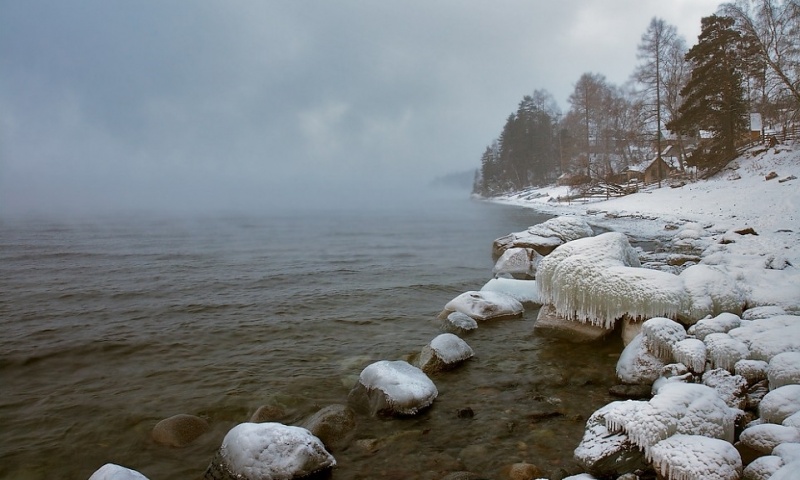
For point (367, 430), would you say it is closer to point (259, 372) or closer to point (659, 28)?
point (259, 372)

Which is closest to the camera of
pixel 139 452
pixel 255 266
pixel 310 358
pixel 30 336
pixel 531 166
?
pixel 139 452

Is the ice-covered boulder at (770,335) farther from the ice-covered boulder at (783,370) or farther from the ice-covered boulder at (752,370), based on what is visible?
the ice-covered boulder at (783,370)

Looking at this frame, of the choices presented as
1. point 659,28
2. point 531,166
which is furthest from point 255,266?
point 531,166

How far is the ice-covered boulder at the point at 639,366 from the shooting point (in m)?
6.65

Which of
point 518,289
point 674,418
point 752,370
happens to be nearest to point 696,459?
point 674,418

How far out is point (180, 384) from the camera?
7.59 m

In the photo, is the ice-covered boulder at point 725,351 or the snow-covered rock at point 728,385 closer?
the snow-covered rock at point 728,385

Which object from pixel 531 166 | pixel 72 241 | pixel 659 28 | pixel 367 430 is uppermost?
pixel 659 28

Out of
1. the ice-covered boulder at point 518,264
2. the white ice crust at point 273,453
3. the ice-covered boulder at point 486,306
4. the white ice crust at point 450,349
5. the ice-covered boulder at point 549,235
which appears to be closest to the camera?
the white ice crust at point 273,453

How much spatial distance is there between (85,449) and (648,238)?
21.7m

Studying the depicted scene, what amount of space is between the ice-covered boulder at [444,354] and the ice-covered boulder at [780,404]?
13.7 feet

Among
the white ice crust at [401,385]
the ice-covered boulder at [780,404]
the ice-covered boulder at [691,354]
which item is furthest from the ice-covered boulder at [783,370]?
the white ice crust at [401,385]

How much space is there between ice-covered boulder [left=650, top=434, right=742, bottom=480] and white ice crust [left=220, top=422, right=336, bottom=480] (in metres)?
3.38

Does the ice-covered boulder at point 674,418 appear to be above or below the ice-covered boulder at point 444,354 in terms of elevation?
above
